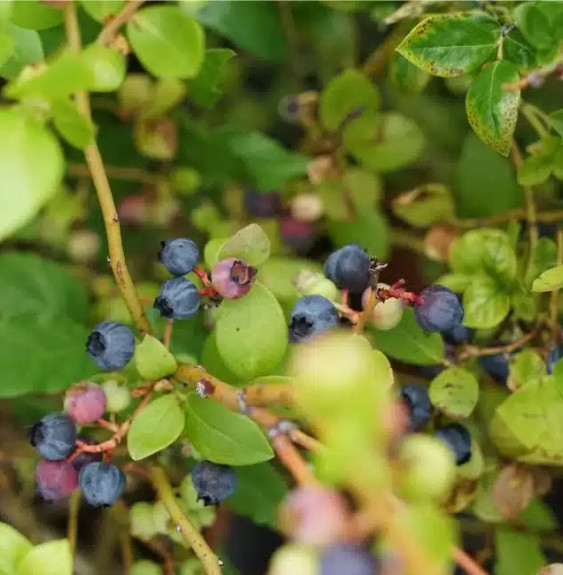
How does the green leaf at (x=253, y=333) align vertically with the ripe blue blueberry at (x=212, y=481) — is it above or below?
above

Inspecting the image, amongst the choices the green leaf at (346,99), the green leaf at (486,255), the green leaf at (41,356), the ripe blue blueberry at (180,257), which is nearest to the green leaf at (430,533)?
the ripe blue blueberry at (180,257)

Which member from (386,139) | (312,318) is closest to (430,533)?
(312,318)

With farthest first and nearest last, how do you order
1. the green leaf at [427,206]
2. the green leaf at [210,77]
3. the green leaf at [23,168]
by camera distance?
the green leaf at [427,206] → the green leaf at [210,77] → the green leaf at [23,168]

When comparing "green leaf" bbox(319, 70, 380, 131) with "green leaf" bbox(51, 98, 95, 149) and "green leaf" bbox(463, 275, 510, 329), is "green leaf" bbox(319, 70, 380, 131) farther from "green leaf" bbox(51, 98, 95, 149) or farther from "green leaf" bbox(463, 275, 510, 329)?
"green leaf" bbox(51, 98, 95, 149)

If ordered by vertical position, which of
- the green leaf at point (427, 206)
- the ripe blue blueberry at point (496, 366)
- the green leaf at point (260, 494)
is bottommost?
the green leaf at point (260, 494)

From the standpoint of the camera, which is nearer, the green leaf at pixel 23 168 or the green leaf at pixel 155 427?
the green leaf at pixel 23 168

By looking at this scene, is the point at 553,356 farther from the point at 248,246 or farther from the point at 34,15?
the point at 34,15

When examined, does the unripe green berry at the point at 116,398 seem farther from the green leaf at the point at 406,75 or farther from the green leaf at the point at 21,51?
the green leaf at the point at 406,75

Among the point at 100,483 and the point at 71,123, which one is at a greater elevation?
the point at 71,123
